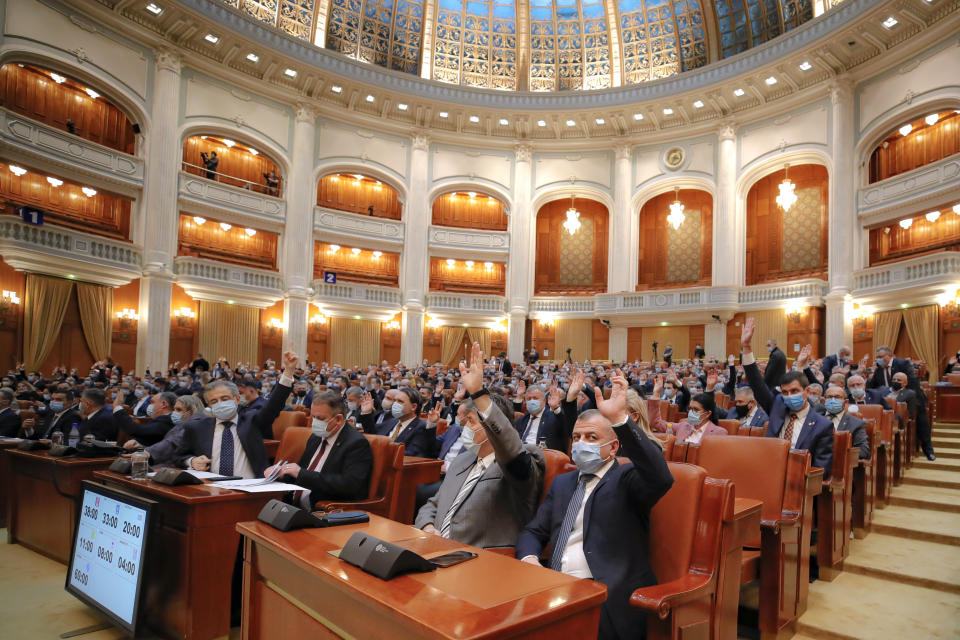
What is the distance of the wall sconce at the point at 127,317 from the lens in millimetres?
14797

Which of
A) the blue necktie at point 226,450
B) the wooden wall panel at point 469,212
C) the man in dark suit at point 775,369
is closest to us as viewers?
the blue necktie at point 226,450

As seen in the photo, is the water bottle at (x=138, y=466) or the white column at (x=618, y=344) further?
the white column at (x=618, y=344)

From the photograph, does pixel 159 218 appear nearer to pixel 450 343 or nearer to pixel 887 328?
pixel 450 343

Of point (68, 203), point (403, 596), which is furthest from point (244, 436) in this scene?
point (68, 203)

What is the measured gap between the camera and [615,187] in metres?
20.1

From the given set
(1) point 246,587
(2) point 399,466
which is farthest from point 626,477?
(2) point 399,466

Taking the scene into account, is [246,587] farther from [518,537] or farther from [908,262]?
[908,262]

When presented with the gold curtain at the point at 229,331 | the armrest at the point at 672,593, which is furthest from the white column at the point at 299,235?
the armrest at the point at 672,593

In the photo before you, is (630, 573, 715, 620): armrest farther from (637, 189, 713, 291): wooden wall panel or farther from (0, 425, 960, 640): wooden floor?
(637, 189, 713, 291): wooden wall panel

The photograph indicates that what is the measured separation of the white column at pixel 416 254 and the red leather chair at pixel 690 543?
1697 cm

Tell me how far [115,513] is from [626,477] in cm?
247

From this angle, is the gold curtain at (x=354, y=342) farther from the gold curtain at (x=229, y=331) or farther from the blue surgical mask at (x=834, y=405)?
the blue surgical mask at (x=834, y=405)

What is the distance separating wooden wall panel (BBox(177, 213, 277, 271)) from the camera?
17.3 metres

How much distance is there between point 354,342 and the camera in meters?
18.7
